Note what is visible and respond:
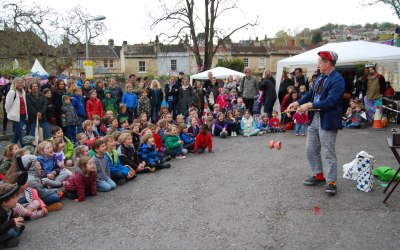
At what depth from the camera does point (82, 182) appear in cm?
588

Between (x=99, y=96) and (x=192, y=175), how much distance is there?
5909mm

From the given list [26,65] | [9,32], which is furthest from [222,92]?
[26,65]

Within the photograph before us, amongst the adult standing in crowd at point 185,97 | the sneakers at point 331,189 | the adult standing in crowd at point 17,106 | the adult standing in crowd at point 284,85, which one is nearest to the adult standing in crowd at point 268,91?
the adult standing in crowd at point 284,85

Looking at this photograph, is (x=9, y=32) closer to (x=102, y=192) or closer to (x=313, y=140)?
(x=102, y=192)

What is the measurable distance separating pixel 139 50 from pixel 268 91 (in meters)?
41.2

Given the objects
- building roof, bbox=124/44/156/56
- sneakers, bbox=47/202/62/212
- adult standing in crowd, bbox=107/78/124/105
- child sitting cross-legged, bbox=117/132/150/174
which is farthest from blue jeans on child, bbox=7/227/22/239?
building roof, bbox=124/44/156/56

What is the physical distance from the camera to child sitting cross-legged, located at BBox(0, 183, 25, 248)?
418 centimetres

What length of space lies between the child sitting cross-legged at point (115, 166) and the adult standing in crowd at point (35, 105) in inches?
141

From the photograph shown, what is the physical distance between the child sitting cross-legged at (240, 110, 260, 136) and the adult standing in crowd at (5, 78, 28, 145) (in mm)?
6612

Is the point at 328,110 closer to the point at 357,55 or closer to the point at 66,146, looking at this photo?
the point at 66,146

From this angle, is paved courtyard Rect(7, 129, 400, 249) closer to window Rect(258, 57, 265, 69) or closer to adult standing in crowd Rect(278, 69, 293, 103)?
adult standing in crowd Rect(278, 69, 293, 103)

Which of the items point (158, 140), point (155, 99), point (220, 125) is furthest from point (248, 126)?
point (158, 140)

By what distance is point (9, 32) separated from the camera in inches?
1082

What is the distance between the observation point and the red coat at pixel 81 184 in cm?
580
